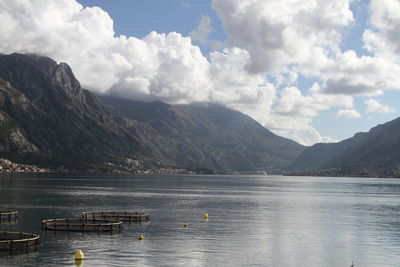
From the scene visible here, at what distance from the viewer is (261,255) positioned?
3462 inches

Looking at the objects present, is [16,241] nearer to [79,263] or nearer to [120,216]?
[79,263]

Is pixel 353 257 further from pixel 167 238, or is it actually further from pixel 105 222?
pixel 105 222

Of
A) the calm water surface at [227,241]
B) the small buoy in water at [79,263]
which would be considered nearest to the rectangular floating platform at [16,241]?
the calm water surface at [227,241]

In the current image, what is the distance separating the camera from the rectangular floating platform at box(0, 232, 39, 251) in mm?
83938

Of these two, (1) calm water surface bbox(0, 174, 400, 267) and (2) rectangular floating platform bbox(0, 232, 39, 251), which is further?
(2) rectangular floating platform bbox(0, 232, 39, 251)

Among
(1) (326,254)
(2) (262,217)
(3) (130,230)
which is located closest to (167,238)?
(3) (130,230)

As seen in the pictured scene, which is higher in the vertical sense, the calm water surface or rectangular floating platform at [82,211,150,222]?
rectangular floating platform at [82,211,150,222]

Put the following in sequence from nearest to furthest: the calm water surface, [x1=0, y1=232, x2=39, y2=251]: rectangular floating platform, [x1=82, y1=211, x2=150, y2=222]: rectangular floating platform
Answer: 1. the calm water surface
2. [x1=0, y1=232, x2=39, y2=251]: rectangular floating platform
3. [x1=82, y1=211, x2=150, y2=222]: rectangular floating platform

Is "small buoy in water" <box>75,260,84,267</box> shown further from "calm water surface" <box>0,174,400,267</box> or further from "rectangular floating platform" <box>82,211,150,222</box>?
"rectangular floating platform" <box>82,211,150,222</box>

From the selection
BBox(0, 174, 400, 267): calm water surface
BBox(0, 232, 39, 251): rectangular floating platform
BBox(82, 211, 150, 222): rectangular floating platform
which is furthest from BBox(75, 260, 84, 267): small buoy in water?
BBox(82, 211, 150, 222): rectangular floating platform

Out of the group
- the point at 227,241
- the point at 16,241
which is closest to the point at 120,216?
the point at 227,241

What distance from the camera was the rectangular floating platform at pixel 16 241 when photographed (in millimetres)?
83938

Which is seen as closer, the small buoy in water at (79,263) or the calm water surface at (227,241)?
the small buoy in water at (79,263)

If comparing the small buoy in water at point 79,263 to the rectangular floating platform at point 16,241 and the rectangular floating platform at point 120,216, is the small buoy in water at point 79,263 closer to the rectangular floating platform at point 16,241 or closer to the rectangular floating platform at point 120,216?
the rectangular floating platform at point 16,241
